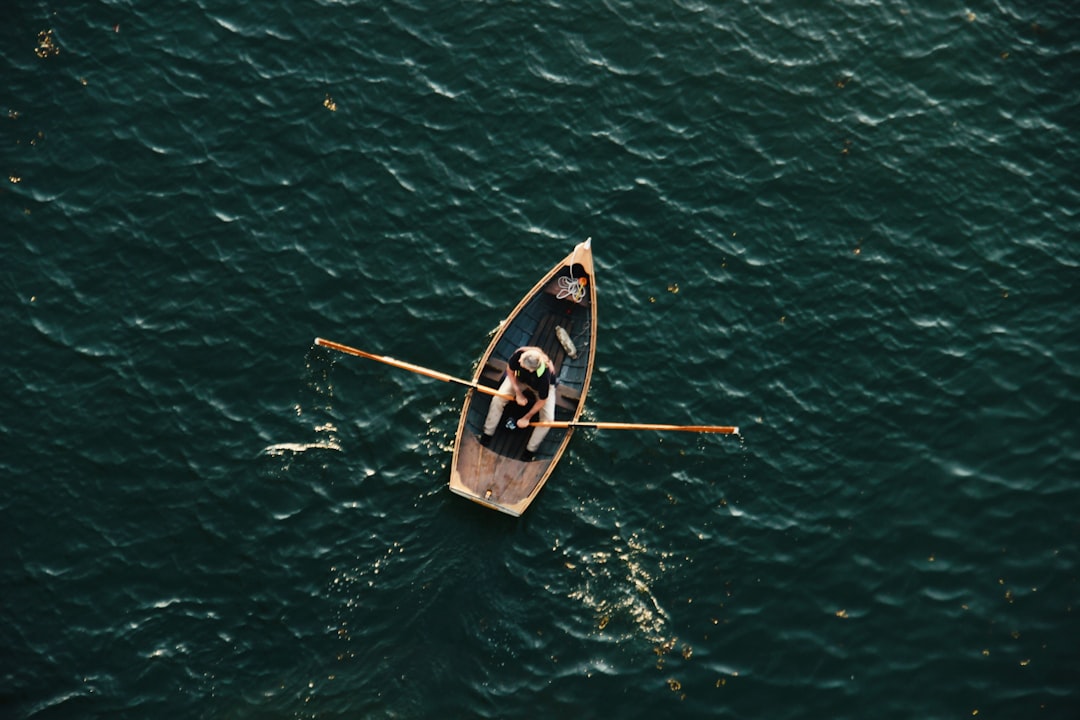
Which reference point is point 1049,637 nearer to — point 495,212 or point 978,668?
point 978,668

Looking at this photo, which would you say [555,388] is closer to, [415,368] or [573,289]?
[573,289]

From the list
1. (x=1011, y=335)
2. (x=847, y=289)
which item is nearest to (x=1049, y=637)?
(x=1011, y=335)

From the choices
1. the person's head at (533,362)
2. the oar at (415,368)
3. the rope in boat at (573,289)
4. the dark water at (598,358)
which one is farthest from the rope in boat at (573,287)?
the oar at (415,368)

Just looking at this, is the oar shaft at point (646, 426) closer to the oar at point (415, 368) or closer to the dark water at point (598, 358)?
the dark water at point (598, 358)

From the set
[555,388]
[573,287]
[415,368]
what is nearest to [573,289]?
[573,287]

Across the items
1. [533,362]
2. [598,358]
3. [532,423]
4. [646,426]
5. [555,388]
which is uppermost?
[533,362]

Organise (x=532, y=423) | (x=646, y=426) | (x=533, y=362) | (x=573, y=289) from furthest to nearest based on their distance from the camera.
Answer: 1. (x=573, y=289)
2. (x=532, y=423)
3. (x=646, y=426)
4. (x=533, y=362)
